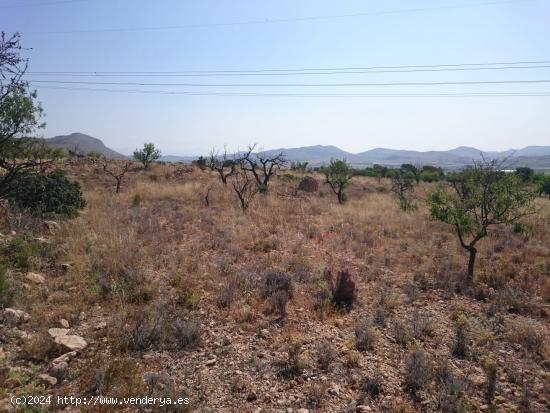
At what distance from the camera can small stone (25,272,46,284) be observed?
6.70 metres

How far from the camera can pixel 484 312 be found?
684cm

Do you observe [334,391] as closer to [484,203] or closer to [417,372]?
[417,372]

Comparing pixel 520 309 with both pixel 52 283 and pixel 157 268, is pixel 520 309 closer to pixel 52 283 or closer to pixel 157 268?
pixel 157 268

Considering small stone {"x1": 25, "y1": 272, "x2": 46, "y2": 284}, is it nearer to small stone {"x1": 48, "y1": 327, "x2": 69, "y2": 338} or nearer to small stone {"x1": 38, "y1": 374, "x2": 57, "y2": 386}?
small stone {"x1": 48, "y1": 327, "x2": 69, "y2": 338}

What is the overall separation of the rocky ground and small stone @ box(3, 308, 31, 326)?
0.06 feet

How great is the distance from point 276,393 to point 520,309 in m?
5.72

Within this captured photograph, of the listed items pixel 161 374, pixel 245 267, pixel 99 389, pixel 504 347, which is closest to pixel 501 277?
pixel 504 347

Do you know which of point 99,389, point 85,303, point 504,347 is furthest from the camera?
point 85,303

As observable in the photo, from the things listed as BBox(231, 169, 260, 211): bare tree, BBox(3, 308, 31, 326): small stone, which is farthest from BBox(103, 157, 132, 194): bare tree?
BBox(3, 308, 31, 326): small stone

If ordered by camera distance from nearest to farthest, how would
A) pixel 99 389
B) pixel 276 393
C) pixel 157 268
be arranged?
pixel 99 389
pixel 276 393
pixel 157 268

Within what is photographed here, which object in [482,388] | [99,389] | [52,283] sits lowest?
[482,388]

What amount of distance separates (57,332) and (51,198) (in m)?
8.41

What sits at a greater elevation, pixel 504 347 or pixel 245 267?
pixel 245 267

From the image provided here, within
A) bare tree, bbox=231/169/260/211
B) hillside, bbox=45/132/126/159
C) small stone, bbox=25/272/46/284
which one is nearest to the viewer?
small stone, bbox=25/272/46/284
